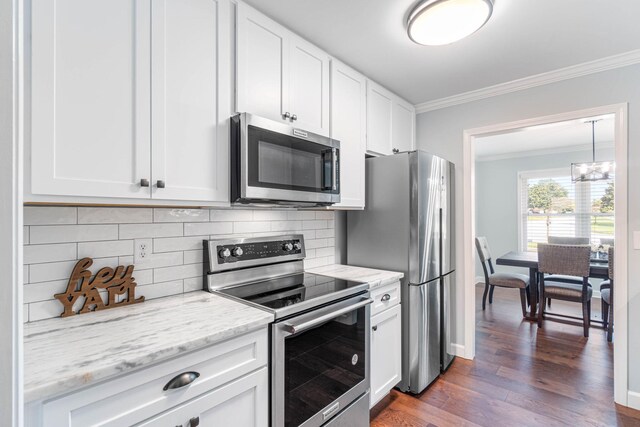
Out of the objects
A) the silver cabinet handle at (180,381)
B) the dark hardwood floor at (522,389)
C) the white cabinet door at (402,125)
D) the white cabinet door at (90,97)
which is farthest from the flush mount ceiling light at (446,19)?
the dark hardwood floor at (522,389)

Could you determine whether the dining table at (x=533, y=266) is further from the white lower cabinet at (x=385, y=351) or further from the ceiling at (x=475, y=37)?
the white lower cabinet at (x=385, y=351)

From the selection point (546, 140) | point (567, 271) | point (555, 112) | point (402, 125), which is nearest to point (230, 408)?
point (402, 125)

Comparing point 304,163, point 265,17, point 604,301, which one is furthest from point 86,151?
point 604,301

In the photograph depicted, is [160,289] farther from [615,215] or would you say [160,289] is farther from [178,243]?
[615,215]

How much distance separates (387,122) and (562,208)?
14.3 feet

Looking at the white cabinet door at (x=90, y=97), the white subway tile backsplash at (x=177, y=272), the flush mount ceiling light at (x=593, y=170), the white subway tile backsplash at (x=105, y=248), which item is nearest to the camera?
the white cabinet door at (x=90, y=97)

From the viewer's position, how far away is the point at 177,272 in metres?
1.59

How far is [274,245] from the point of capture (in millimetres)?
2014

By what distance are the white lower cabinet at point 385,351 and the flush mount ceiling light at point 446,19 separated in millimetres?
1679

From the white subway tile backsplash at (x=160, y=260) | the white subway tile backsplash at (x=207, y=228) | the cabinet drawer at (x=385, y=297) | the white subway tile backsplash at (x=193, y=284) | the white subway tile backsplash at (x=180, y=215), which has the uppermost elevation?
the white subway tile backsplash at (x=180, y=215)

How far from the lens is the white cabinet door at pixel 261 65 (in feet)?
5.00

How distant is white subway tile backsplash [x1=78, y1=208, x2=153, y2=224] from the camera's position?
132 centimetres
